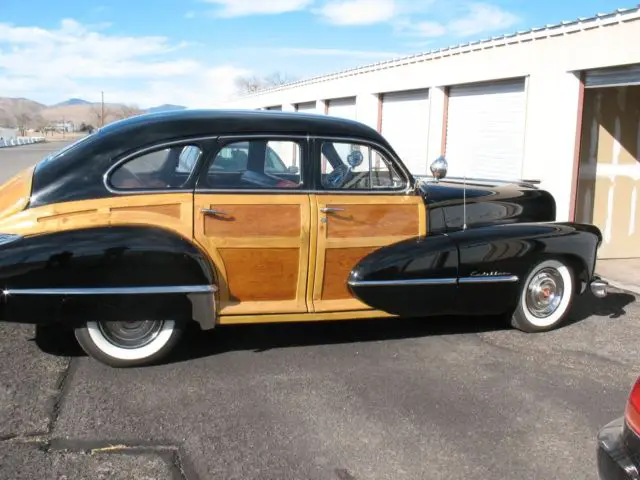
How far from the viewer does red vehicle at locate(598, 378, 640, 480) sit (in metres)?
2.22

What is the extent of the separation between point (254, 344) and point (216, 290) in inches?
31.2

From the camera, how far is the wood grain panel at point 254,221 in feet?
13.6

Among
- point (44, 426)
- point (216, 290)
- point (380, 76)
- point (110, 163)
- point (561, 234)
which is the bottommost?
point (44, 426)

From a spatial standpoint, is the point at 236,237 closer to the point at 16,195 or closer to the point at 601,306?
the point at 16,195

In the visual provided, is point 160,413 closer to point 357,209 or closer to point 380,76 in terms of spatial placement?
point 357,209

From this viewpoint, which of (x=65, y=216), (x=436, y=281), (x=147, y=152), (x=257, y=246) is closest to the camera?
(x=65, y=216)

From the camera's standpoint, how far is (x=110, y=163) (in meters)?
4.07

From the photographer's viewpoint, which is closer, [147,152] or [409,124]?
[147,152]

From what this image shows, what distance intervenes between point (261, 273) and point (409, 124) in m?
9.75

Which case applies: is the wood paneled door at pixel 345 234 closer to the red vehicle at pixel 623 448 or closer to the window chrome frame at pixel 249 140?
the window chrome frame at pixel 249 140

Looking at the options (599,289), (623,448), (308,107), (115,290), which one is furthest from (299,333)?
(308,107)

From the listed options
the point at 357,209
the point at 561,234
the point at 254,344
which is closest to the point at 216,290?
the point at 254,344

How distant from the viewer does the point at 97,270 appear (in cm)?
381

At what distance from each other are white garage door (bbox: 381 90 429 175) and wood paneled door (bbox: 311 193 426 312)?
8.20 m
